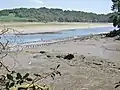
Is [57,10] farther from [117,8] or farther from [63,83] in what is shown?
[63,83]

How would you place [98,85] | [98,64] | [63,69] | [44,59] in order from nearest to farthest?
[98,85], [63,69], [98,64], [44,59]

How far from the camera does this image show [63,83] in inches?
491

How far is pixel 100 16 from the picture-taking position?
18175 centimetres

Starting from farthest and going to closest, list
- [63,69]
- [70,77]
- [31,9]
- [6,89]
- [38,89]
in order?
[31,9] → [63,69] → [70,77] → [38,89] → [6,89]

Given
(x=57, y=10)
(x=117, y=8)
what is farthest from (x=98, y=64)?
(x=57, y=10)

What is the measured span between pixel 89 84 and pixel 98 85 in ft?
1.24

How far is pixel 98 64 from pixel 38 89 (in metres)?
16.0

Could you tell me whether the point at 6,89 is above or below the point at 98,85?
above

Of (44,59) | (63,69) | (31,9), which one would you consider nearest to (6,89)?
(63,69)

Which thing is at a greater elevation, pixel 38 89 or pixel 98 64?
pixel 38 89

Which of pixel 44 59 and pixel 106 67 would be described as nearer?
pixel 106 67

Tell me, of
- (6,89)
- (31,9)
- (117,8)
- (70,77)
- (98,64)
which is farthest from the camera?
(31,9)

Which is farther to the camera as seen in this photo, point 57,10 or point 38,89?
point 57,10

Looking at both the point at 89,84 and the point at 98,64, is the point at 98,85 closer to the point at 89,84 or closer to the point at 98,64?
the point at 89,84
